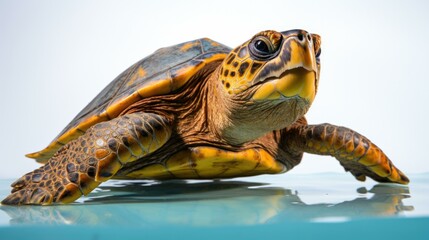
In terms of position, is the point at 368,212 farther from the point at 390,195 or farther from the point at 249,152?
the point at 249,152

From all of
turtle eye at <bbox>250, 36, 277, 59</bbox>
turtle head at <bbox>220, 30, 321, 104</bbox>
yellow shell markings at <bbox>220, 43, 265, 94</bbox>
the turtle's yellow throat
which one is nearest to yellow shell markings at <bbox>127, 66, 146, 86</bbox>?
the turtle's yellow throat

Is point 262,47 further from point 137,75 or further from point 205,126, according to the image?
point 137,75

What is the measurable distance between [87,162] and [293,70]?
1532mm

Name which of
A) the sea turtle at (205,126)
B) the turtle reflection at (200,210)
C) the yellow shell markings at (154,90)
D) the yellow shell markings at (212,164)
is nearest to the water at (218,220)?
the turtle reflection at (200,210)

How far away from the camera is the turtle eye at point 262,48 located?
273 centimetres

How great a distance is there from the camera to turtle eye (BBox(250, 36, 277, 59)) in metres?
2.73

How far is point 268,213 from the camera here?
233 cm

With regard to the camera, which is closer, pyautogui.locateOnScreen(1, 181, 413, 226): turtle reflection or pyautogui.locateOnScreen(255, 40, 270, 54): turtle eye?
pyautogui.locateOnScreen(1, 181, 413, 226): turtle reflection

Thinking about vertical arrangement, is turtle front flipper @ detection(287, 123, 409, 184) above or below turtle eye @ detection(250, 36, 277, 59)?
below

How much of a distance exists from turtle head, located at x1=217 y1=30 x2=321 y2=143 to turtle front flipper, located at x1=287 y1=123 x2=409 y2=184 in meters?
0.98

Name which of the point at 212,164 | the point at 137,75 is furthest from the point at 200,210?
the point at 137,75

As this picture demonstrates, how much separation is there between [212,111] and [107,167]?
115 cm

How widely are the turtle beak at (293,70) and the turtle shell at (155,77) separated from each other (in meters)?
1.01

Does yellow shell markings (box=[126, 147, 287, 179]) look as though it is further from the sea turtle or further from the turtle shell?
the turtle shell
